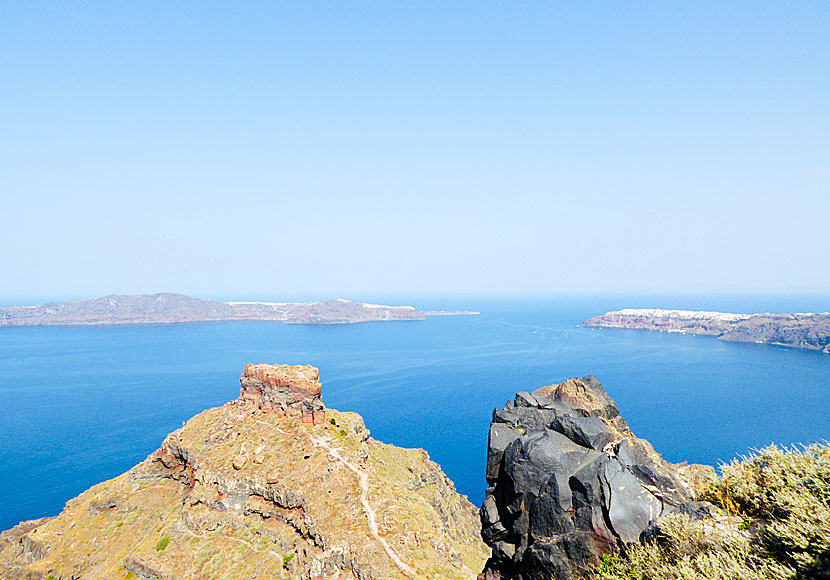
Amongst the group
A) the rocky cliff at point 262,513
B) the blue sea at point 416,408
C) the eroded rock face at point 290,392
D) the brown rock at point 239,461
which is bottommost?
the blue sea at point 416,408

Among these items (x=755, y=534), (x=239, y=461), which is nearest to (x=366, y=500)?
(x=239, y=461)

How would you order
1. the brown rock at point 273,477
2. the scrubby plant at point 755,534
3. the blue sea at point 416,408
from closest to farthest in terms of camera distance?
the scrubby plant at point 755,534, the brown rock at point 273,477, the blue sea at point 416,408

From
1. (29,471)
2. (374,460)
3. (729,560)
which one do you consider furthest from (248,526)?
(29,471)

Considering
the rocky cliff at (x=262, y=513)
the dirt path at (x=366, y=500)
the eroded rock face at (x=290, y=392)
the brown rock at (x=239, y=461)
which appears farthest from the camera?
the eroded rock face at (x=290, y=392)

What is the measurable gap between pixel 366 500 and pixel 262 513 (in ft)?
37.7

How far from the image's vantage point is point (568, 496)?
1667cm

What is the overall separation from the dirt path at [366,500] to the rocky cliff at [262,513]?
0.42 ft

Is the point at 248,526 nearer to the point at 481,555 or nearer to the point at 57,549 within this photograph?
the point at 57,549

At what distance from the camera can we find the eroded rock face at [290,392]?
189 ft

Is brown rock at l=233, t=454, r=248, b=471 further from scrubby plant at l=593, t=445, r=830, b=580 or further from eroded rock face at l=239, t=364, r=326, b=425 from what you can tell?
scrubby plant at l=593, t=445, r=830, b=580

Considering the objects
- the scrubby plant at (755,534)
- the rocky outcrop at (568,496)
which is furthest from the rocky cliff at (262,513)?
the scrubby plant at (755,534)

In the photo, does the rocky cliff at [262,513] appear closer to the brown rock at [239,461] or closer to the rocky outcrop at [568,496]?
the brown rock at [239,461]

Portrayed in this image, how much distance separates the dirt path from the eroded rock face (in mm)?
3834

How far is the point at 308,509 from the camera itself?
150ft
